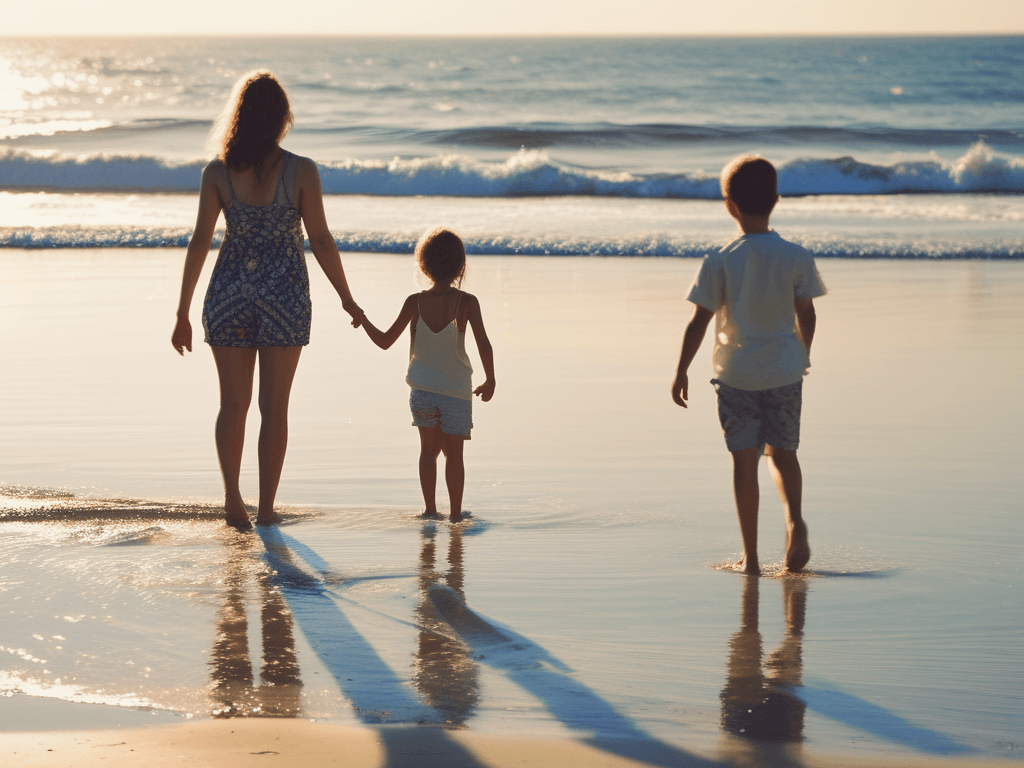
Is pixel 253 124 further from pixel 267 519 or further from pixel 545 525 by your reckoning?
pixel 545 525

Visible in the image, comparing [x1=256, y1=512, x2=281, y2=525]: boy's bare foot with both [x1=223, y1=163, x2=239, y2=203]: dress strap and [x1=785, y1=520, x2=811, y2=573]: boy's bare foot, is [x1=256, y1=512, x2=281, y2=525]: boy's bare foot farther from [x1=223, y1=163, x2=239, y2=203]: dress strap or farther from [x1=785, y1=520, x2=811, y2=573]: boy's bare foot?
[x1=785, y1=520, x2=811, y2=573]: boy's bare foot

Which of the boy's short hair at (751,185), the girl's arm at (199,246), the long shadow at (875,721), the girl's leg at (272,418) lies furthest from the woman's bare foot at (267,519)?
the long shadow at (875,721)

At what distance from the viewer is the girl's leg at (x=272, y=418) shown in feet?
13.9

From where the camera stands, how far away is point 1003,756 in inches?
95.6

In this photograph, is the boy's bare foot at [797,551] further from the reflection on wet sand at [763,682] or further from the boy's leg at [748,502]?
the reflection on wet sand at [763,682]

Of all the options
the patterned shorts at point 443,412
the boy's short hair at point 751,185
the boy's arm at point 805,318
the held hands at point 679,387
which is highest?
the boy's short hair at point 751,185

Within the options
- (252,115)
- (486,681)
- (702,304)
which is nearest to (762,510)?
(702,304)

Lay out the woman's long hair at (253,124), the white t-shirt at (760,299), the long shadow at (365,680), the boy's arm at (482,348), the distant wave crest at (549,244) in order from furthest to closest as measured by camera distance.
A: the distant wave crest at (549,244), the boy's arm at (482,348), the woman's long hair at (253,124), the white t-shirt at (760,299), the long shadow at (365,680)

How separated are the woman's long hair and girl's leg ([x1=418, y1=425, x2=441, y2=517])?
1.18 m

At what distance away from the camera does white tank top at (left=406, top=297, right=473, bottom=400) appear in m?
4.35

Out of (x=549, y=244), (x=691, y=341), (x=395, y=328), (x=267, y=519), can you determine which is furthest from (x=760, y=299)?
(x=549, y=244)

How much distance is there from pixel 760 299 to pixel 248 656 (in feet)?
6.40

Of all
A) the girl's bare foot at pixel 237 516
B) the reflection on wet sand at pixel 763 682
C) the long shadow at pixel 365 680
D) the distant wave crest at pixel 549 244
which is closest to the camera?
the long shadow at pixel 365 680

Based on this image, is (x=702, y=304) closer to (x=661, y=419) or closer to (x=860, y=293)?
(x=661, y=419)
